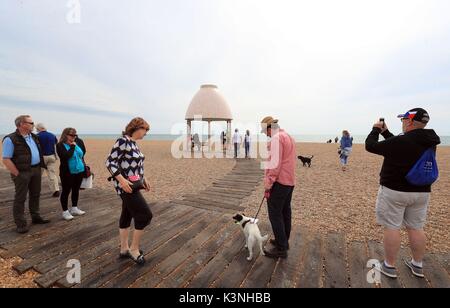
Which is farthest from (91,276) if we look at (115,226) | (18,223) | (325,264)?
(325,264)

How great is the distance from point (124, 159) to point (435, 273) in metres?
4.72

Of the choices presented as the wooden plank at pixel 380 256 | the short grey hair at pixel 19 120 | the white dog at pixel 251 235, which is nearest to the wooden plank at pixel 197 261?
the white dog at pixel 251 235

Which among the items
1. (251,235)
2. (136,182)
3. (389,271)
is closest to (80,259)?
(136,182)

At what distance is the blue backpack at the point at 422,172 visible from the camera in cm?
264

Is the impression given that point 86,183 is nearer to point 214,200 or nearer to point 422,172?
point 214,200

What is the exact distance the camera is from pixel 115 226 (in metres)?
4.62

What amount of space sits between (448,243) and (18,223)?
27.4ft

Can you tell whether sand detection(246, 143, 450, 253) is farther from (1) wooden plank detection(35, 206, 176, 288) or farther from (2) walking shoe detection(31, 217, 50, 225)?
(2) walking shoe detection(31, 217, 50, 225)

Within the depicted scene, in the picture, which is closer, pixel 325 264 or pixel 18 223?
pixel 325 264

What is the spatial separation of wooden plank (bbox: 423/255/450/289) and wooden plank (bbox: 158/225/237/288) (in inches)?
115

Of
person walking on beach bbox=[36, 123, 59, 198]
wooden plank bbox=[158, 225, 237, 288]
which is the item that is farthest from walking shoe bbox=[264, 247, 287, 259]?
person walking on beach bbox=[36, 123, 59, 198]

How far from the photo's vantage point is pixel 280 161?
3.21 m
